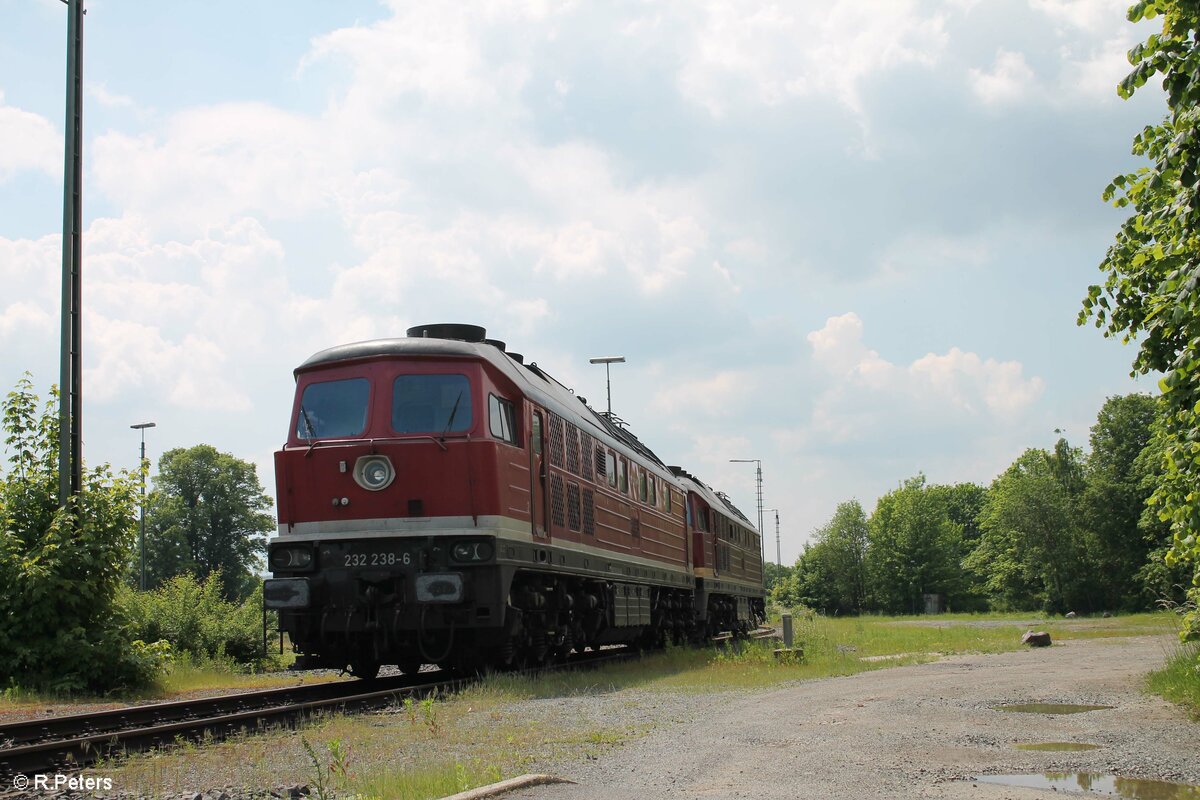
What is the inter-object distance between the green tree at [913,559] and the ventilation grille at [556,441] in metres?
79.4

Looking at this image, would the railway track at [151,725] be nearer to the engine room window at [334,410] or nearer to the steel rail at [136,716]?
the steel rail at [136,716]

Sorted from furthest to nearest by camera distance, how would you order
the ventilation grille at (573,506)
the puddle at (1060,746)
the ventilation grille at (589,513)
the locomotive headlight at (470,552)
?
the ventilation grille at (589,513) < the ventilation grille at (573,506) < the locomotive headlight at (470,552) < the puddle at (1060,746)

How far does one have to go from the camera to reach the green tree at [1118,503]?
67000mm

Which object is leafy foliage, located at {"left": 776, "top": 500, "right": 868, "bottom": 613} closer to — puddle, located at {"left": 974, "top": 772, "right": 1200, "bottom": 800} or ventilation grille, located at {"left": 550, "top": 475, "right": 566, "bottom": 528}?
ventilation grille, located at {"left": 550, "top": 475, "right": 566, "bottom": 528}

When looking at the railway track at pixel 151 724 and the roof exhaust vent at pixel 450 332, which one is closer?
the railway track at pixel 151 724

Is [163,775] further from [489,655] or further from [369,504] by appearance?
[489,655]

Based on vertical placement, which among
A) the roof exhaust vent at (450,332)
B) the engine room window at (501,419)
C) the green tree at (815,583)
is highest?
the roof exhaust vent at (450,332)

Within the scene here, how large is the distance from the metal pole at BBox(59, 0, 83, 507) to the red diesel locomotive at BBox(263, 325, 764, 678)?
137 inches

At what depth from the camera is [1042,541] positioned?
2913 inches

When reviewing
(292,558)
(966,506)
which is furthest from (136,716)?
(966,506)

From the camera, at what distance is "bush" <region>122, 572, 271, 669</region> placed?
810 inches

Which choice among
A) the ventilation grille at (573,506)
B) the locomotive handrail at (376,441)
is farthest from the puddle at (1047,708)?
the ventilation grille at (573,506)

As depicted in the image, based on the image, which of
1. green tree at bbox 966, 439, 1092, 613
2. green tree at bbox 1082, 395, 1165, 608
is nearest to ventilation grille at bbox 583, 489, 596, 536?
green tree at bbox 1082, 395, 1165, 608

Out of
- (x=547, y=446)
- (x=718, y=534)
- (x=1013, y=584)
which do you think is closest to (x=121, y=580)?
(x=547, y=446)
